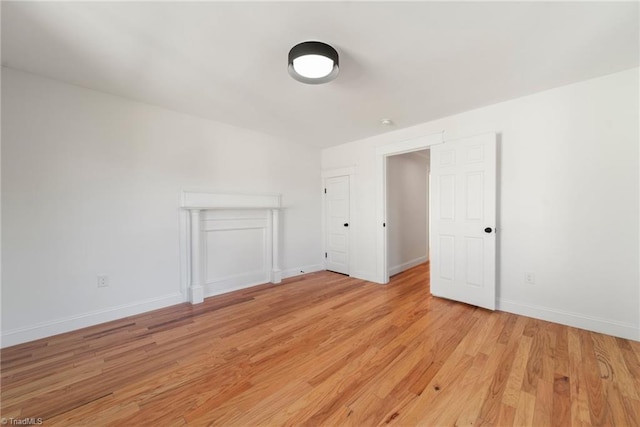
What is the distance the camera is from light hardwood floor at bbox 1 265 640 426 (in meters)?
1.42

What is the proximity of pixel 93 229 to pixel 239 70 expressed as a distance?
2.25 metres

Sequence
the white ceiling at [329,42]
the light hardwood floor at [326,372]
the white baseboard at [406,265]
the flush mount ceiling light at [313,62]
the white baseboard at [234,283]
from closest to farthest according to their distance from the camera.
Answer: the light hardwood floor at [326,372], the white ceiling at [329,42], the flush mount ceiling light at [313,62], the white baseboard at [234,283], the white baseboard at [406,265]

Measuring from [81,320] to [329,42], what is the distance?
351cm

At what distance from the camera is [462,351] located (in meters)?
2.02

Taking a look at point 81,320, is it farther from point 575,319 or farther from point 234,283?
point 575,319

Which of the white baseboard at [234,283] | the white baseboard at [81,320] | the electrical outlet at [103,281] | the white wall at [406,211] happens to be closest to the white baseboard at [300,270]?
the white baseboard at [234,283]

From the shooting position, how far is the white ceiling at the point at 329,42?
1.53 meters

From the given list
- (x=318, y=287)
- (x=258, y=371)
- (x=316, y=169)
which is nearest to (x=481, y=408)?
(x=258, y=371)

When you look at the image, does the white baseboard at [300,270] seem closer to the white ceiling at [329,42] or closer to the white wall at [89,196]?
the white wall at [89,196]

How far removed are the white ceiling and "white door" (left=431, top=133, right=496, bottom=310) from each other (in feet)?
2.01

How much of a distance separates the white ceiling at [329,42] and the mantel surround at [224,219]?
4.03 ft

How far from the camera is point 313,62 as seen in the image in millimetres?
1810

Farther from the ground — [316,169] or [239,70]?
[239,70]

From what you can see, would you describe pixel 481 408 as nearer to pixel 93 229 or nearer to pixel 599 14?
pixel 599 14
